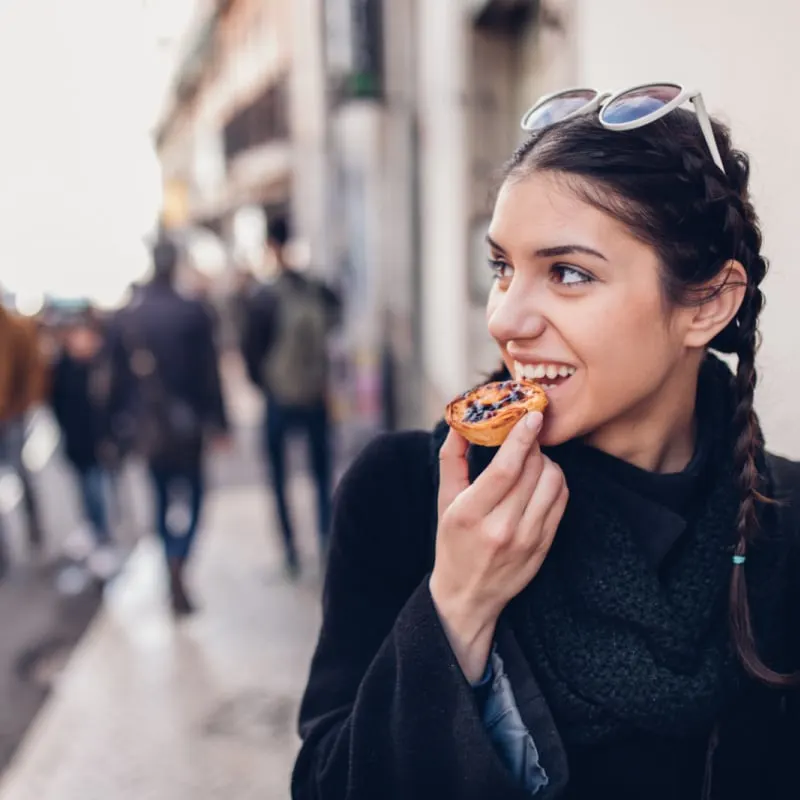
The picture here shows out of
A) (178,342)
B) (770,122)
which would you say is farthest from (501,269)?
(178,342)

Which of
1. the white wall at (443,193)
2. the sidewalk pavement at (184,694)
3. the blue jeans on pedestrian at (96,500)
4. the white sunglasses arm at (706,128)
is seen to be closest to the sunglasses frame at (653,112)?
the white sunglasses arm at (706,128)

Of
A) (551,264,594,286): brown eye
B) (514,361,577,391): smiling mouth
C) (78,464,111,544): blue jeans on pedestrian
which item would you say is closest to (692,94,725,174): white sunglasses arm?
(551,264,594,286): brown eye

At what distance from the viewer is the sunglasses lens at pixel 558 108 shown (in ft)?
4.48

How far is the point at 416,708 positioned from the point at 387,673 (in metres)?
0.06

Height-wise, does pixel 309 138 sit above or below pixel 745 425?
above

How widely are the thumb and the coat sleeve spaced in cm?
13

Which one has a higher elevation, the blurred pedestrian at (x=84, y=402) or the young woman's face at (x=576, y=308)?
the young woman's face at (x=576, y=308)

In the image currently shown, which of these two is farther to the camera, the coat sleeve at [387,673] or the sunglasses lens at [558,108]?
the sunglasses lens at [558,108]

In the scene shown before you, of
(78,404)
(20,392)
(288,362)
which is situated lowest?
(78,404)

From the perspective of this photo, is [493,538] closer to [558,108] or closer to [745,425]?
[745,425]

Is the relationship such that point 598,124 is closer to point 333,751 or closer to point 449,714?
point 449,714

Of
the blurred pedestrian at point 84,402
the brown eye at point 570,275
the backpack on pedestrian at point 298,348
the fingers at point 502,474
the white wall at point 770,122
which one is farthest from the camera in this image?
the blurred pedestrian at point 84,402

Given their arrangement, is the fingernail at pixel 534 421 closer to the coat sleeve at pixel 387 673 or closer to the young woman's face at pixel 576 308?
the young woman's face at pixel 576 308

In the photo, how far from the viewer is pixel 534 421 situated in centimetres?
116
